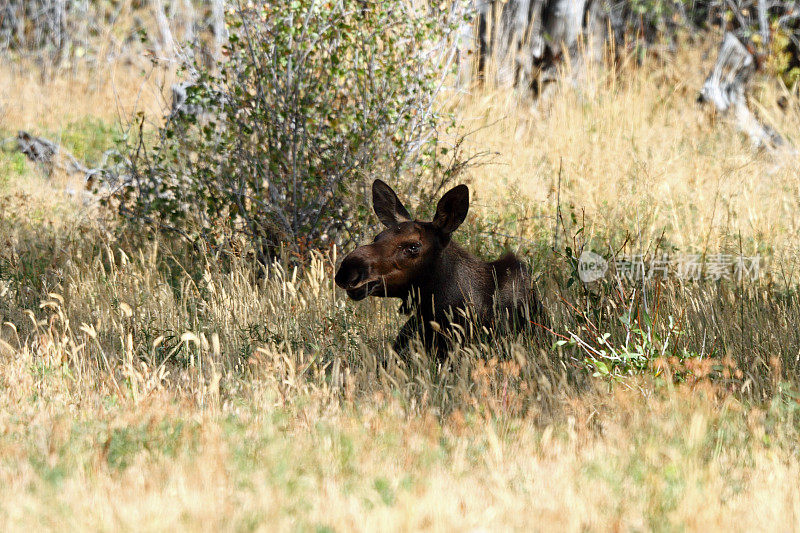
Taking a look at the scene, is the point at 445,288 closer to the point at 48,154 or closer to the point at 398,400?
the point at 398,400

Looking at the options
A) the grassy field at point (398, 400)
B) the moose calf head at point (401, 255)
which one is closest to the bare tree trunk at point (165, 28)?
the grassy field at point (398, 400)

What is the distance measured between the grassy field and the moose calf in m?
0.18

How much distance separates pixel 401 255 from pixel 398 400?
0.79 metres

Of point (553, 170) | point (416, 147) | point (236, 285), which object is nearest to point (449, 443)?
point (236, 285)

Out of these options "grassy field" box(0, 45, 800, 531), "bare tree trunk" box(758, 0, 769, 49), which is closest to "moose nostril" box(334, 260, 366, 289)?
"grassy field" box(0, 45, 800, 531)

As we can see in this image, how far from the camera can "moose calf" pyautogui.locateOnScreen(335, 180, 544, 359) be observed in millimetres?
4641

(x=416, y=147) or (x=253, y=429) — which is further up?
(x=416, y=147)

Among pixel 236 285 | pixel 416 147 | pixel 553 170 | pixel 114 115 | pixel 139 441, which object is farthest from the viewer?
pixel 114 115

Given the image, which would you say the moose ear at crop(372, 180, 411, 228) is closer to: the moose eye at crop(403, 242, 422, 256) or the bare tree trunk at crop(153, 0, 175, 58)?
the moose eye at crop(403, 242, 422, 256)

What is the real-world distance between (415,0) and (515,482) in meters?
4.88

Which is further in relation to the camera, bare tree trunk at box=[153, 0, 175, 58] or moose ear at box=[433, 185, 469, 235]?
bare tree trunk at box=[153, 0, 175, 58]

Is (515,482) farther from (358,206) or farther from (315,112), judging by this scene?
(315,112)

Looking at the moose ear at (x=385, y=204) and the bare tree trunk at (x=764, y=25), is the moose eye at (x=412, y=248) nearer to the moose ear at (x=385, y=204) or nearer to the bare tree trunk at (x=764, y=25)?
the moose ear at (x=385, y=204)

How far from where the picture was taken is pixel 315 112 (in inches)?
268
